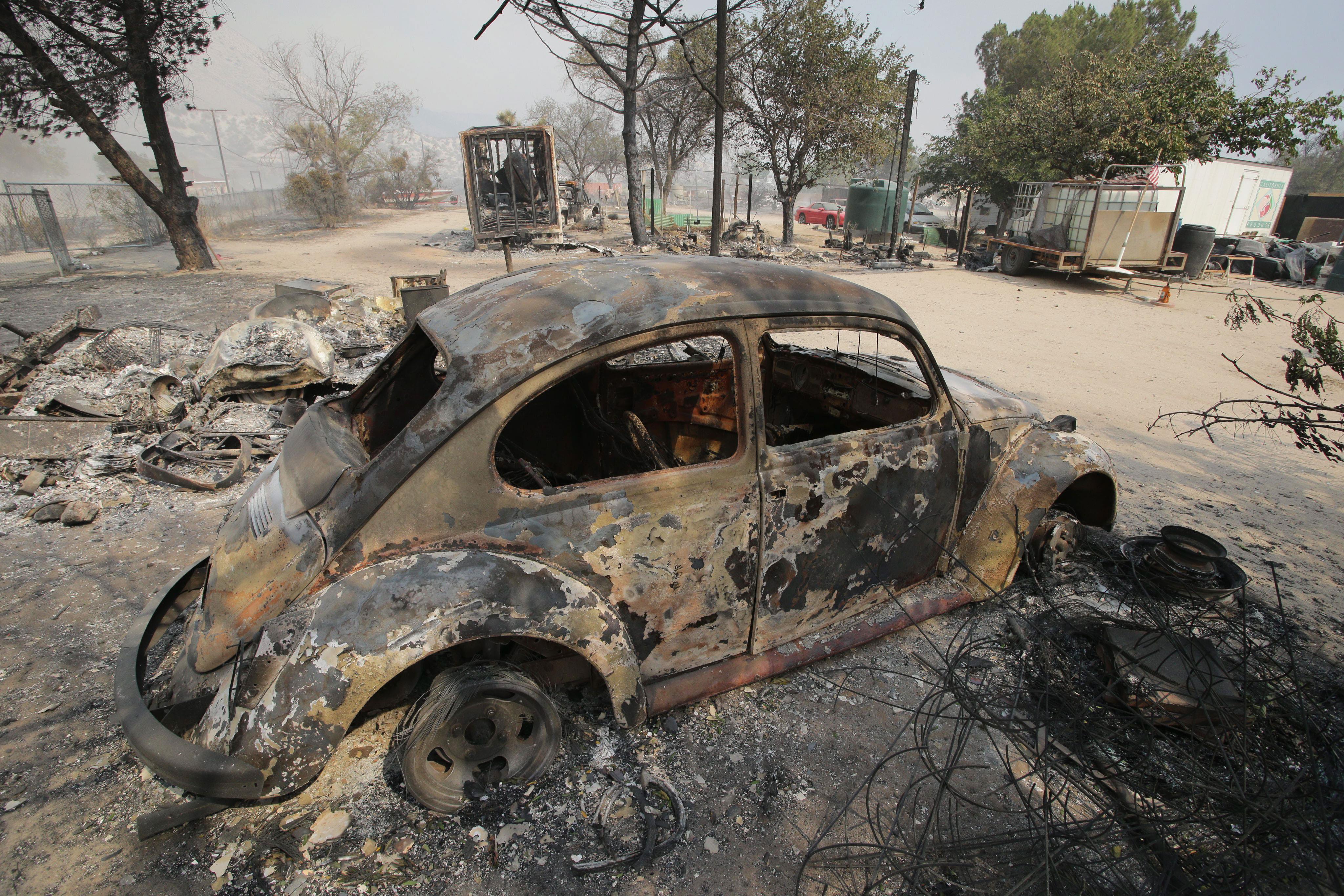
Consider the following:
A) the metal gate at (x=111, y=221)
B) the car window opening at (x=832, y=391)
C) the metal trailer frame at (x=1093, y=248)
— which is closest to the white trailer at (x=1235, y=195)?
the metal trailer frame at (x=1093, y=248)

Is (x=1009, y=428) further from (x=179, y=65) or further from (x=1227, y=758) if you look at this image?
(x=179, y=65)

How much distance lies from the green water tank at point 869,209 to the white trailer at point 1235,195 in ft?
27.8

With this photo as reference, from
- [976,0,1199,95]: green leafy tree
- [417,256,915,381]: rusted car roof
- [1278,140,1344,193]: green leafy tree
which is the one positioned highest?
[976,0,1199,95]: green leafy tree

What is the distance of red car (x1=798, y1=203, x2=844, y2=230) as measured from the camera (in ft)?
89.6

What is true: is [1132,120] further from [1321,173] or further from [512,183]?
[1321,173]

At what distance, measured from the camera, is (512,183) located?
57.2 ft

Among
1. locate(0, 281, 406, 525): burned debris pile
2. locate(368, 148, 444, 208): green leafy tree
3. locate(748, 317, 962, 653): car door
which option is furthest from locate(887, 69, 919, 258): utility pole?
locate(368, 148, 444, 208): green leafy tree

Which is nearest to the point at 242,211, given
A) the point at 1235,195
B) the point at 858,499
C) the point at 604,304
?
the point at 604,304

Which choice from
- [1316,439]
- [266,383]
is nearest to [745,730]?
[1316,439]

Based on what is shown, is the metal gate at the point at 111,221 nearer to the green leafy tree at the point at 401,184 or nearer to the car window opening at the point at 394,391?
the green leafy tree at the point at 401,184

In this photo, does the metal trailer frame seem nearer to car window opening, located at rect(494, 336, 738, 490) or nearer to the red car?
car window opening, located at rect(494, 336, 738, 490)

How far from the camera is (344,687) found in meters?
1.74

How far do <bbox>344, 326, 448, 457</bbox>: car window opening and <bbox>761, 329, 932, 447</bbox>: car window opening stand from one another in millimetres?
1496

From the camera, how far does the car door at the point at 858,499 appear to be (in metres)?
2.27
